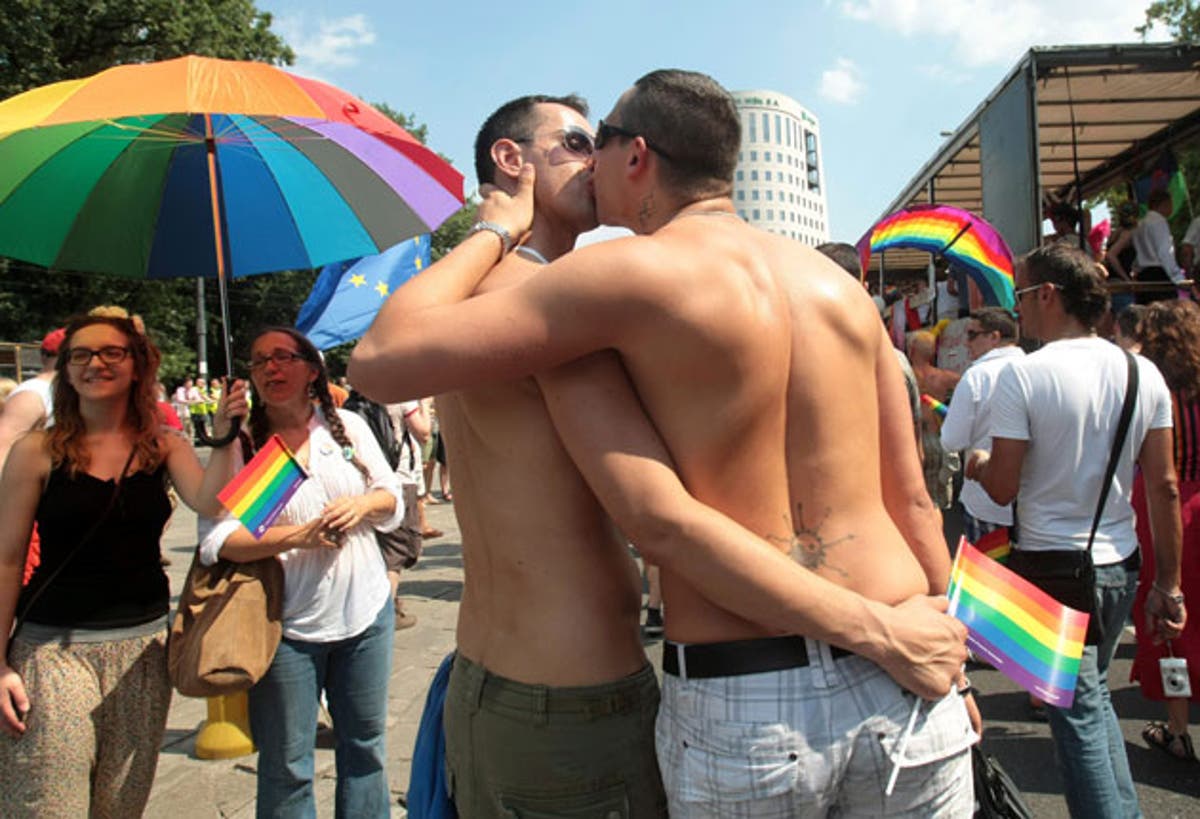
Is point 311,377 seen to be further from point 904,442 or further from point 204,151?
point 904,442

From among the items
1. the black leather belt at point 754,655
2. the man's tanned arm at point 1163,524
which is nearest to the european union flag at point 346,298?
the man's tanned arm at point 1163,524

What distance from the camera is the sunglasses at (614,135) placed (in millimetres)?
1486

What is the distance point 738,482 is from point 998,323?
428 cm

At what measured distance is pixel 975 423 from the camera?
4086mm

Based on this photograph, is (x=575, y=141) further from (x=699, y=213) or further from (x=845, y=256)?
(x=845, y=256)

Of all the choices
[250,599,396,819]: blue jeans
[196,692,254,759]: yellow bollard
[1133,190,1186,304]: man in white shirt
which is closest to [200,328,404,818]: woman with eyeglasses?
[250,599,396,819]: blue jeans

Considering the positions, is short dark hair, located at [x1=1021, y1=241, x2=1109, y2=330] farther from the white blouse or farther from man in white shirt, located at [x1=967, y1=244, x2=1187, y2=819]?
the white blouse

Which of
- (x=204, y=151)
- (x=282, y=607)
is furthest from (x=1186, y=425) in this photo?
(x=204, y=151)

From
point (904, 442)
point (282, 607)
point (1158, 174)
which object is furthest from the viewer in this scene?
point (1158, 174)

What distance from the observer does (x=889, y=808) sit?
52.7 inches

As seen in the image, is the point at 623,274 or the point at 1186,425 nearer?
the point at 623,274

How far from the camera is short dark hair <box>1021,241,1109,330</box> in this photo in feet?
9.18

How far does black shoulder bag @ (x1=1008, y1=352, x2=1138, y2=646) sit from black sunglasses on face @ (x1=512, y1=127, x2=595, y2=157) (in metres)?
1.99

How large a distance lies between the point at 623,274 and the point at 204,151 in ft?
7.30
